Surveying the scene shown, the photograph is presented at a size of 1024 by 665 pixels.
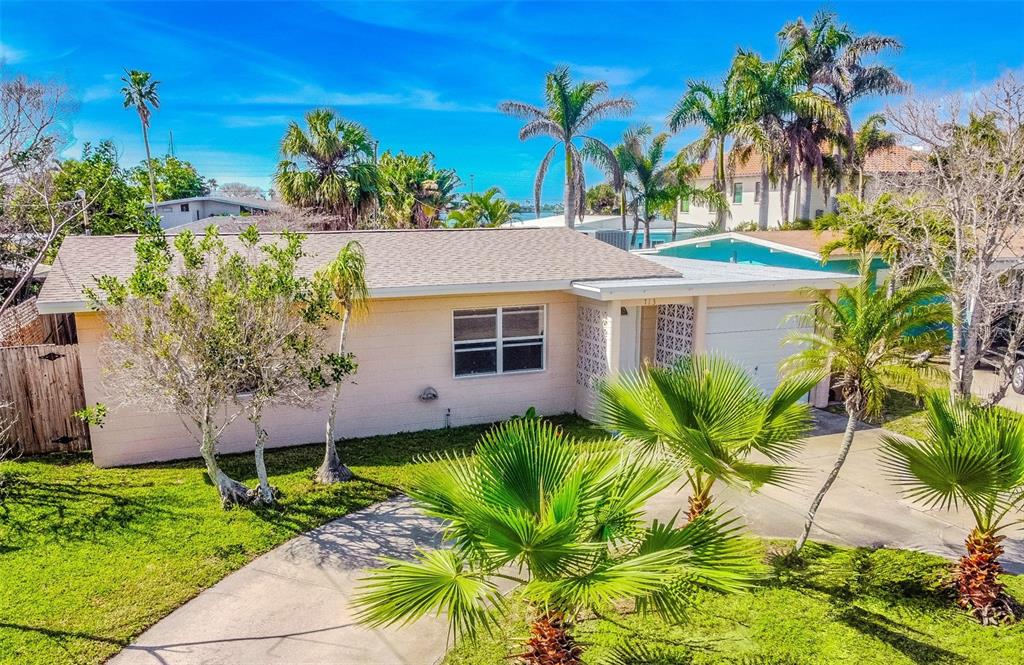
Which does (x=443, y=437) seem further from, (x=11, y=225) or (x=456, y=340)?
(x=11, y=225)

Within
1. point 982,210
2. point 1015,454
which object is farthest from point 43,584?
point 982,210

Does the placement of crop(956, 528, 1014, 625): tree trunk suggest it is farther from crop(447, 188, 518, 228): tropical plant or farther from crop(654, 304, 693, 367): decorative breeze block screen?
crop(447, 188, 518, 228): tropical plant

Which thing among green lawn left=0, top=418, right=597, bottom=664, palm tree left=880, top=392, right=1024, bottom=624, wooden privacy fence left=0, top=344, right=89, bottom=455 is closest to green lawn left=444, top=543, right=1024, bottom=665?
palm tree left=880, top=392, right=1024, bottom=624

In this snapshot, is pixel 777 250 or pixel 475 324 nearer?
pixel 475 324

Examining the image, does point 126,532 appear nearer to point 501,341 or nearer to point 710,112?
point 501,341

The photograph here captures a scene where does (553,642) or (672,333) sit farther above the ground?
(672,333)

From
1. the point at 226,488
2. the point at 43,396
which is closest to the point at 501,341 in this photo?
the point at 226,488

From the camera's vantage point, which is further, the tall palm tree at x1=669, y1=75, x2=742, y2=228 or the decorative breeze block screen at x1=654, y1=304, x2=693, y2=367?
the tall palm tree at x1=669, y1=75, x2=742, y2=228
